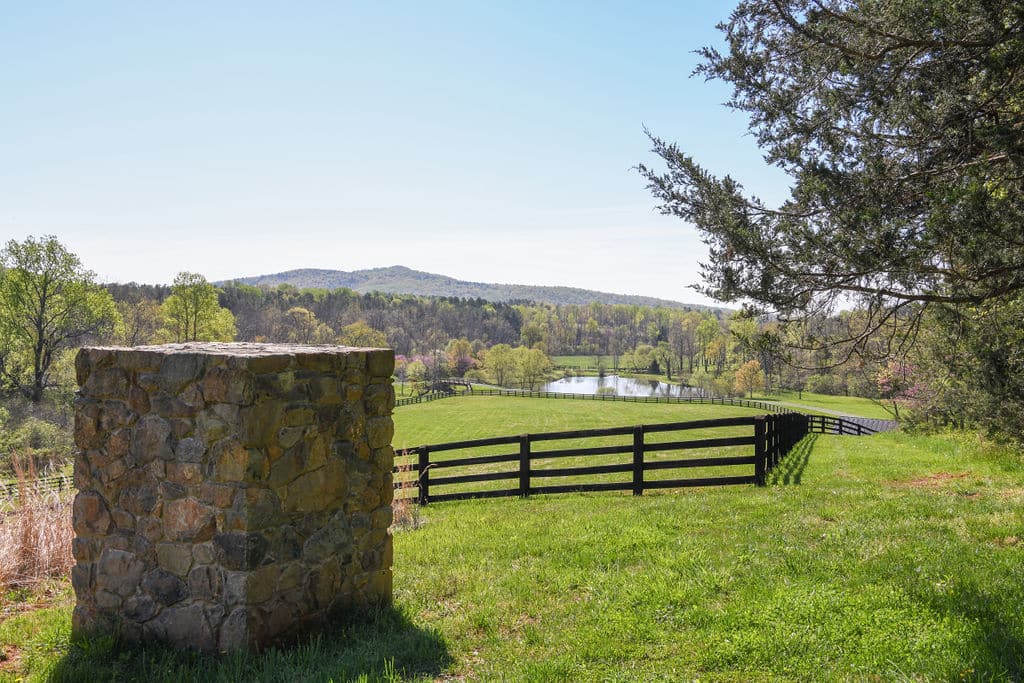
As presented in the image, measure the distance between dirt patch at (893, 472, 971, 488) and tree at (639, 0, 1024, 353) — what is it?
10.7ft

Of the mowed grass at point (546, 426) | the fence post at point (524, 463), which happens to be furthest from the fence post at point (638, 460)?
the mowed grass at point (546, 426)

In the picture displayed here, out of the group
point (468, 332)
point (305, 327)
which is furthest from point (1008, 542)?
point (468, 332)

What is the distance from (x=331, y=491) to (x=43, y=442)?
99.2 ft

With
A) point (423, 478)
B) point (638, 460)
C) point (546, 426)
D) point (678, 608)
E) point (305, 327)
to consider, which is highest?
point (305, 327)

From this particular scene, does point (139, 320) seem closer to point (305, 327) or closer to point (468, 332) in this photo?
point (305, 327)

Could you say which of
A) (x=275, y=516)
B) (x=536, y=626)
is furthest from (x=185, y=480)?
(x=536, y=626)

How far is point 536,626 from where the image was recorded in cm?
447

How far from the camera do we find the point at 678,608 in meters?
4.59

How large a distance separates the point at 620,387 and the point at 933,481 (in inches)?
3841

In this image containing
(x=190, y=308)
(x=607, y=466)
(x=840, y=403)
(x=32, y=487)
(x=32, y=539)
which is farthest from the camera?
(x=840, y=403)

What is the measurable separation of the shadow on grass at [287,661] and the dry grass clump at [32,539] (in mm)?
2732

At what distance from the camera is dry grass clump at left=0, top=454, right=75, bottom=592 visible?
643 centimetres

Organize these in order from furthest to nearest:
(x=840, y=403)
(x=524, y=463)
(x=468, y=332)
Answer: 1. (x=468, y=332)
2. (x=840, y=403)
3. (x=524, y=463)

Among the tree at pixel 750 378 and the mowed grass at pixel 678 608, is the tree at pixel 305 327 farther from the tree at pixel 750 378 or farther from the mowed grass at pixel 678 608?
the mowed grass at pixel 678 608
